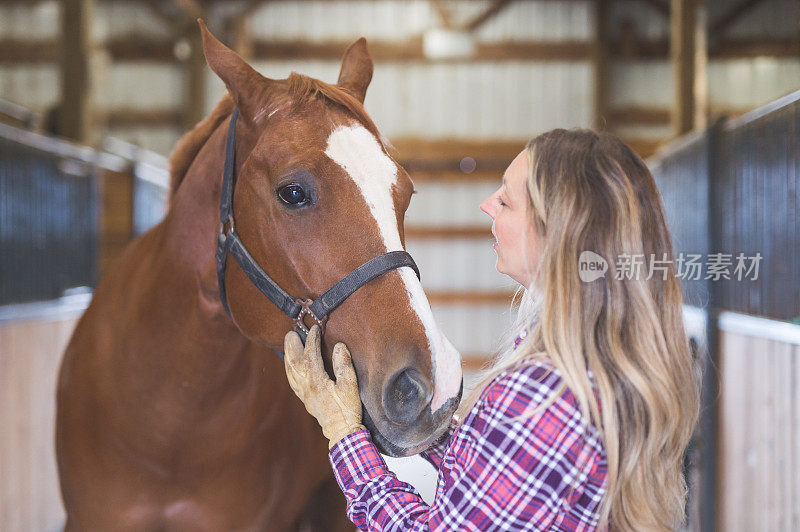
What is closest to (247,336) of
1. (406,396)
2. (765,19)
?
(406,396)

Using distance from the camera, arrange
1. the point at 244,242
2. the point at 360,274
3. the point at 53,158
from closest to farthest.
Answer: the point at 360,274
the point at 244,242
the point at 53,158

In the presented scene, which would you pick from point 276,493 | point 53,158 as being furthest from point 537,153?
point 53,158

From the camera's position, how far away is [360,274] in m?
1.03

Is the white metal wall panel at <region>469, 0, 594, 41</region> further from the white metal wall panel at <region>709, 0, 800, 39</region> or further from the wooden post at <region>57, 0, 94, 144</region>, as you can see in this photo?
the wooden post at <region>57, 0, 94, 144</region>

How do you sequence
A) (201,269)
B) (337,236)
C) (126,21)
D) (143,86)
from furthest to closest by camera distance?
(143,86) → (126,21) → (201,269) → (337,236)

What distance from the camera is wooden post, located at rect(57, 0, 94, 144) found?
171 inches

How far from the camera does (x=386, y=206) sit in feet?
3.53

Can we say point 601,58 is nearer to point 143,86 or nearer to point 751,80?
point 751,80

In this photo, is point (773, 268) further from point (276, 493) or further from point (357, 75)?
point (276, 493)

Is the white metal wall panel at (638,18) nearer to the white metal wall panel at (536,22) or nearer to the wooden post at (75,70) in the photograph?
Answer: the white metal wall panel at (536,22)

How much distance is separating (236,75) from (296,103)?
0.41 feet

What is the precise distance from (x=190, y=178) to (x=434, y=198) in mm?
6581

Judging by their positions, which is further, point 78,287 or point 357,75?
point 78,287

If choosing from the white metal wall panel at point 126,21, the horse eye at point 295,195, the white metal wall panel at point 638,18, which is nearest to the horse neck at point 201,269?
the horse eye at point 295,195
